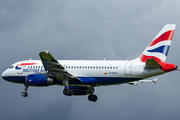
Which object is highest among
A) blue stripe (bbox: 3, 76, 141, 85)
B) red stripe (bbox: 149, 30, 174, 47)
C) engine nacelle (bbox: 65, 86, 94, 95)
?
red stripe (bbox: 149, 30, 174, 47)

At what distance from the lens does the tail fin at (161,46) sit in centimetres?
4854

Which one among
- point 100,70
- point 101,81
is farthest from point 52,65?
point 101,81

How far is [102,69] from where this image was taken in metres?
50.3

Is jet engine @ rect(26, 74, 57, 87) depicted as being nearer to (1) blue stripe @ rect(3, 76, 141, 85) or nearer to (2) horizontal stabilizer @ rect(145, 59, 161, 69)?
(1) blue stripe @ rect(3, 76, 141, 85)

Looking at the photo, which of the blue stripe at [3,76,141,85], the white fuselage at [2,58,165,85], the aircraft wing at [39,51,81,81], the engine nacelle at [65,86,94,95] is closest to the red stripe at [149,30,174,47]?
the white fuselage at [2,58,165,85]

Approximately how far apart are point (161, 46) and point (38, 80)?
16.6m

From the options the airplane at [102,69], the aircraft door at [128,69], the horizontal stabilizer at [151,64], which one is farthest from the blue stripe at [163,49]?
the aircraft door at [128,69]

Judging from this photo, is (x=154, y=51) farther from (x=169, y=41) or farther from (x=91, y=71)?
(x=91, y=71)

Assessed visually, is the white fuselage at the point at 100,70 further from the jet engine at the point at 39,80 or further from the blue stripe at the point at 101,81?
the jet engine at the point at 39,80

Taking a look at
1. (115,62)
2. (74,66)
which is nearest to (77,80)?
(74,66)

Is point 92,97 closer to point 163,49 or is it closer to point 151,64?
point 151,64

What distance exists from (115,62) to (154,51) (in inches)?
209

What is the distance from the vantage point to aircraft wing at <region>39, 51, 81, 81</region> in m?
47.0

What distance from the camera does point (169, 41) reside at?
49.0m
